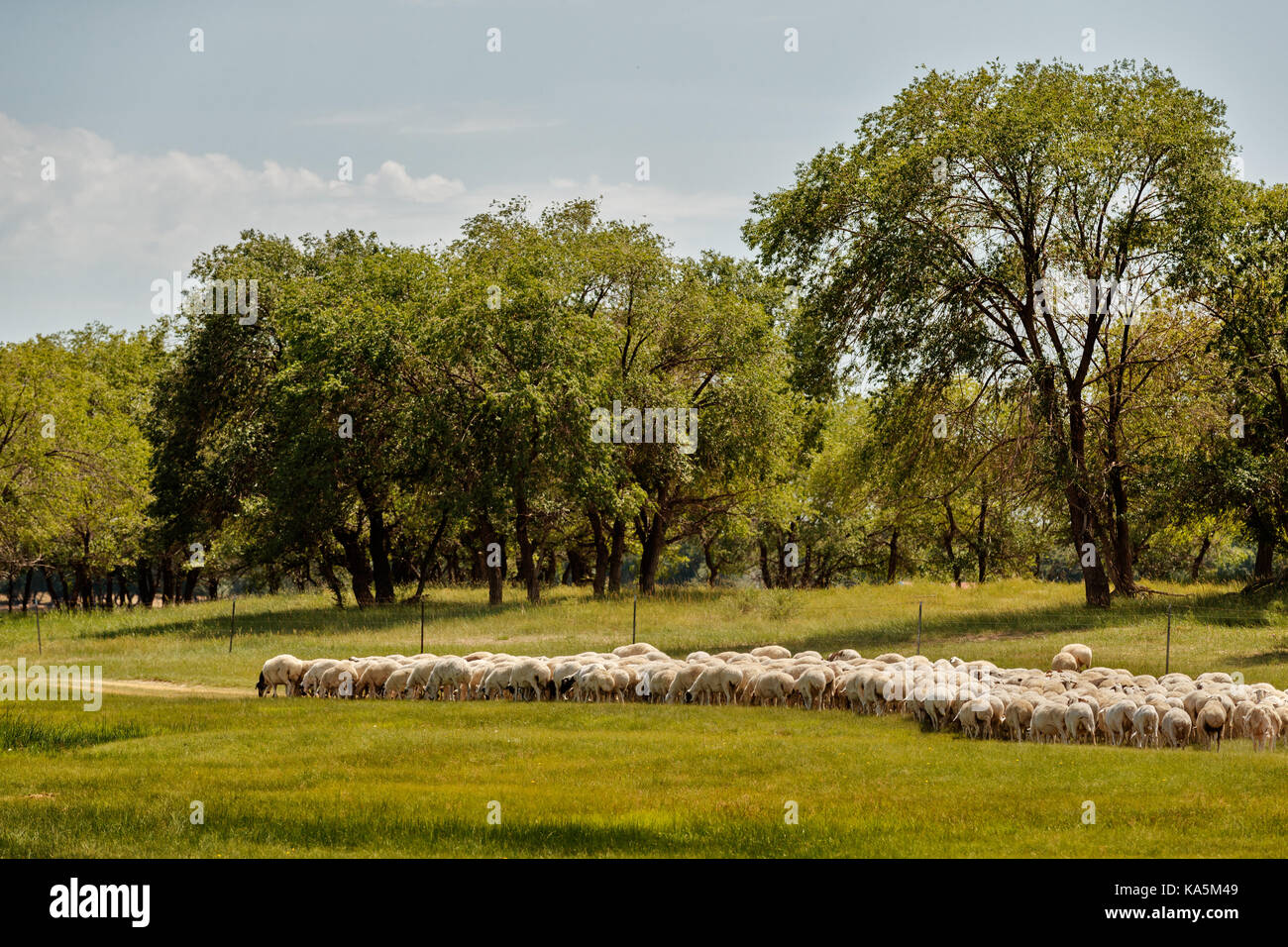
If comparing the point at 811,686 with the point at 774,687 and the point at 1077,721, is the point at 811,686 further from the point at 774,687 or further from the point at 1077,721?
the point at 1077,721

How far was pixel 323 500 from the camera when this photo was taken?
44.2 metres

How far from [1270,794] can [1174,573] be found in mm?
68331

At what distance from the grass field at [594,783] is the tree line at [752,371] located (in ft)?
35.8

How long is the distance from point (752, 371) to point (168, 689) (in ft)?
96.3

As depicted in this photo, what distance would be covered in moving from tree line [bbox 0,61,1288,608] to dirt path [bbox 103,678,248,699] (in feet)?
49.9

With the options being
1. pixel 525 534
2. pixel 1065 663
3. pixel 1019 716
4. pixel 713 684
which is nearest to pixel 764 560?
pixel 525 534

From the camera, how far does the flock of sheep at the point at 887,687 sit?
18.4 meters

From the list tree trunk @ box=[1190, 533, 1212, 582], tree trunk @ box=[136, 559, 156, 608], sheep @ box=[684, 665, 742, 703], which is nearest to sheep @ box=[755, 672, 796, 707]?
sheep @ box=[684, 665, 742, 703]

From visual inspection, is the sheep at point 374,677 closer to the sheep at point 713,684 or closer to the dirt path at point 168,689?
the dirt path at point 168,689

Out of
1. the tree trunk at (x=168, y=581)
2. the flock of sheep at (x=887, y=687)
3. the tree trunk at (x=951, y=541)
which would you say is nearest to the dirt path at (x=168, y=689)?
the flock of sheep at (x=887, y=687)

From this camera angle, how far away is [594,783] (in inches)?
607

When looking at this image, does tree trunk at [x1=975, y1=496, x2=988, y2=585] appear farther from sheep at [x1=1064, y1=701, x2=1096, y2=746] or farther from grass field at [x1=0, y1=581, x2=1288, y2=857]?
sheep at [x1=1064, y1=701, x2=1096, y2=746]

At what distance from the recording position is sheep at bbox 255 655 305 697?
1018 inches

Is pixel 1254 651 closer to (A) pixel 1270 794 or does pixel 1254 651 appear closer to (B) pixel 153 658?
(A) pixel 1270 794
